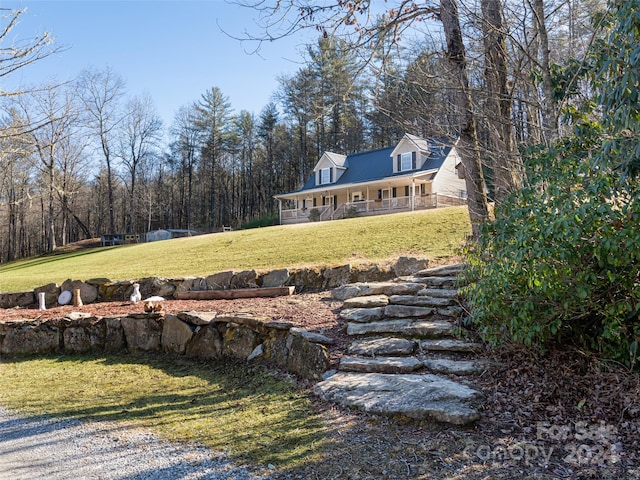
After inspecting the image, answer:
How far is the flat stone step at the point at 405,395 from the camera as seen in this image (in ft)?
9.23

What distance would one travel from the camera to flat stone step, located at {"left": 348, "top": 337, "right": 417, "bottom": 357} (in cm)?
393

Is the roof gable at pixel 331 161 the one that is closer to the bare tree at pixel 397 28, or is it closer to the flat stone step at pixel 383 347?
the bare tree at pixel 397 28

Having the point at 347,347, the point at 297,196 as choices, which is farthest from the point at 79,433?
the point at 297,196

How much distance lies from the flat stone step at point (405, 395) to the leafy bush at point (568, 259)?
647mm

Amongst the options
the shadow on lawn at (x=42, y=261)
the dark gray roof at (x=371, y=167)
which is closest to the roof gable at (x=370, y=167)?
the dark gray roof at (x=371, y=167)

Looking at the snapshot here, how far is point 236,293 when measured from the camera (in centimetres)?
693

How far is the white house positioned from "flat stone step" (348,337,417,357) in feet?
52.2

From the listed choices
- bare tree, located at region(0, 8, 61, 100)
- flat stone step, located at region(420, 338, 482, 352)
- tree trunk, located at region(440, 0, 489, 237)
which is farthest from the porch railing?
bare tree, located at region(0, 8, 61, 100)

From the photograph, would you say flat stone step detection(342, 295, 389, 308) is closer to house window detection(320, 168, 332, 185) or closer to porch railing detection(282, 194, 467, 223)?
porch railing detection(282, 194, 467, 223)

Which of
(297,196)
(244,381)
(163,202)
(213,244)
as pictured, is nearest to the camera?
(244,381)

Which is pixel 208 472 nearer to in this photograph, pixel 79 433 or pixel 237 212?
pixel 79 433

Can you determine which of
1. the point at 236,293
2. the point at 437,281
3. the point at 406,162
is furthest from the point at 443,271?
the point at 406,162

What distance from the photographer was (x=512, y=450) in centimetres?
247

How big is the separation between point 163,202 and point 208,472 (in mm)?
40456
